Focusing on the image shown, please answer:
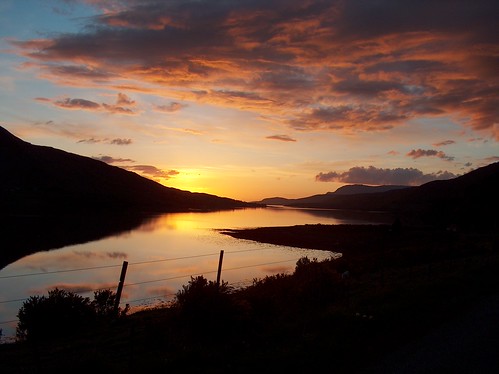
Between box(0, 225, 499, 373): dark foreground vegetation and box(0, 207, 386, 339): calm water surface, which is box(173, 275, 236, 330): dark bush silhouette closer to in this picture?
box(0, 225, 499, 373): dark foreground vegetation

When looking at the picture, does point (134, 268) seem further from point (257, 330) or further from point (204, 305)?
point (257, 330)

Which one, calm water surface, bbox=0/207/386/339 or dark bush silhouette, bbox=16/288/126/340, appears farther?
calm water surface, bbox=0/207/386/339

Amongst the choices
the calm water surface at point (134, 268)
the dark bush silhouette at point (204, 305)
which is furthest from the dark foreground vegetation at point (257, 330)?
the calm water surface at point (134, 268)

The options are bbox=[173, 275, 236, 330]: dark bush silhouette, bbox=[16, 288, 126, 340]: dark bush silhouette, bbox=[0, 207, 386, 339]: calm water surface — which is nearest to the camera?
bbox=[173, 275, 236, 330]: dark bush silhouette

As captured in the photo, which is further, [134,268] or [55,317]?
[134,268]

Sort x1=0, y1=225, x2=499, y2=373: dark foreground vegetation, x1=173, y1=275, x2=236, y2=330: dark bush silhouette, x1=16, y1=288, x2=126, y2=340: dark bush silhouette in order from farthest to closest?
x1=16, y1=288, x2=126, y2=340: dark bush silhouette < x1=173, y1=275, x2=236, y2=330: dark bush silhouette < x1=0, y1=225, x2=499, y2=373: dark foreground vegetation

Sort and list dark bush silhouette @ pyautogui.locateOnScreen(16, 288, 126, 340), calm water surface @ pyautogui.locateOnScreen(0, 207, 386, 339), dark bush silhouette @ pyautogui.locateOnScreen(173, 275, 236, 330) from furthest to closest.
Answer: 1. calm water surface @ pyautogui.locateOnScreen(0, 207, 386, 339)
2. dark bush silhouette @ pyautogui.locateOnScreen(16, 288, 126, 340)
3. dark bush silhouette @ pyautogui.locateOnScreen(173, 275, 236, 330)

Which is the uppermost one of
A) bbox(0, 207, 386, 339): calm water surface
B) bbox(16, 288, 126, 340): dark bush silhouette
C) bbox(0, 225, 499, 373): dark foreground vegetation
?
bbox(0, 225, 499, 373): dark foreground vegetation

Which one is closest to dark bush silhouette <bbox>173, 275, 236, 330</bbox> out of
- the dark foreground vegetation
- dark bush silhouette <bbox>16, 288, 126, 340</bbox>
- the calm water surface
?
the dark foreground vegetation

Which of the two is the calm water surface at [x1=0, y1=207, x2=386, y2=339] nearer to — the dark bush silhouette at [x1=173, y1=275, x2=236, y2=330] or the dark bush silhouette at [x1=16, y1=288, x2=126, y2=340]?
the dark bush silhouette at [x1=16, y1=288, x2=126, y2=340]

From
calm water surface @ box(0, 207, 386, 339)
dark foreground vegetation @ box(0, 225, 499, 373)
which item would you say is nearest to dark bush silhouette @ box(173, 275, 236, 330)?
dark foreground vegetation @ box(0, 225, 499, 373)

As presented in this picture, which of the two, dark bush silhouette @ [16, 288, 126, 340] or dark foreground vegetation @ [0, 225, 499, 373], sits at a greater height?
dark foreground vegetation @ [0, 225, 499, 373]

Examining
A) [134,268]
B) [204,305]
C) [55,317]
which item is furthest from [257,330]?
[134,268]

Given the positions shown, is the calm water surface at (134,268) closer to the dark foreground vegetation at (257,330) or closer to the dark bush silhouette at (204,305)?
the dark foreground vegetation at (257,330)
